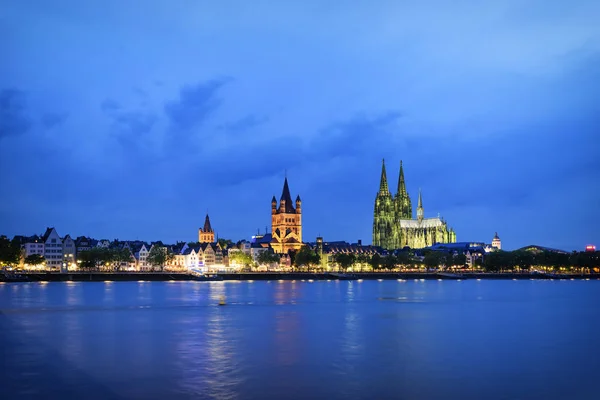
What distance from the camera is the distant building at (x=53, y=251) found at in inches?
6811

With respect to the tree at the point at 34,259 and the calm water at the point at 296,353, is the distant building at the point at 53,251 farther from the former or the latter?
the calm water at the point at 296,353

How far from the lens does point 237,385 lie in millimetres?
31906

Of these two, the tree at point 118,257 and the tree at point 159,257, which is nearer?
the tree at point 118,257

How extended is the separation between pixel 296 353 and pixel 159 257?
14060 cm

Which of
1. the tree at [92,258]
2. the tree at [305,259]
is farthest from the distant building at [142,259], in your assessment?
the tree at [305,259]

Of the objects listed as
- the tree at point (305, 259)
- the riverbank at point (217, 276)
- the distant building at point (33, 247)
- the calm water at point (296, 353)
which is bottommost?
the calm water at point (296, 353)

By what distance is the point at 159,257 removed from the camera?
17850 centimetres

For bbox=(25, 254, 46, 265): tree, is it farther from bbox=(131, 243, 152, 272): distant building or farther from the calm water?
the calm water

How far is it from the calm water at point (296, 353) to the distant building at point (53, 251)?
340 feet

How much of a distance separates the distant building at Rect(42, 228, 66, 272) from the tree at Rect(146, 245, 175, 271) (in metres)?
21.2

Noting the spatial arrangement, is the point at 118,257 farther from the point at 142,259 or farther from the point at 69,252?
the point at 142,259

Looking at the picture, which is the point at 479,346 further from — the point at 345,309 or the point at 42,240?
the point at 42,240

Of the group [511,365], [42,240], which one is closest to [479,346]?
[511,365]

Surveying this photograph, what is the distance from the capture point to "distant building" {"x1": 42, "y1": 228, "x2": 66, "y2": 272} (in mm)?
173000
